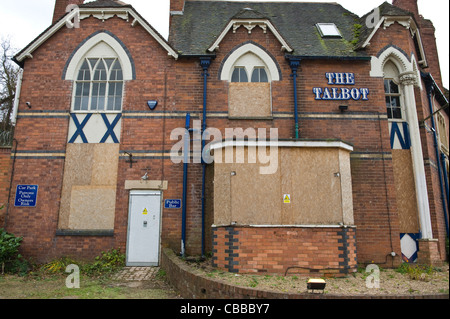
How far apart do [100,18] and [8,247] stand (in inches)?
304

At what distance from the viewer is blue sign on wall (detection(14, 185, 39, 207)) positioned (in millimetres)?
9945

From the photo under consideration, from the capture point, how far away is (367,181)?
1012cm

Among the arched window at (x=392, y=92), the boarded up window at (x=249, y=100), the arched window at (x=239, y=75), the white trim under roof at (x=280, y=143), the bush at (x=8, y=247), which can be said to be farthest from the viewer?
the arched window at (x=392, y=92)

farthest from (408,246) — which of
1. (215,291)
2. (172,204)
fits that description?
(172,204)

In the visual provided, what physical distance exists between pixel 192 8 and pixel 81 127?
7.04 m

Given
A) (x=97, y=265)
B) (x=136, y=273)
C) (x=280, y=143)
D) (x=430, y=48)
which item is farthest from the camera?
(x=430, y=48)

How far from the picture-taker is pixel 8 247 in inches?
359

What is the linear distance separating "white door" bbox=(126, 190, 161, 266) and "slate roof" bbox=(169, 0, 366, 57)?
491 cm

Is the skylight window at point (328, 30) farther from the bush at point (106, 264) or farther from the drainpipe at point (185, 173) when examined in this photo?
the bush at point (106, 264)

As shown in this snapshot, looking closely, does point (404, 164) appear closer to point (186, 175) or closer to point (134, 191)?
point (186, 175)

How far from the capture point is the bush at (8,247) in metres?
9.09

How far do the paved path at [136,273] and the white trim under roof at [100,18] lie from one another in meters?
→ 6.67

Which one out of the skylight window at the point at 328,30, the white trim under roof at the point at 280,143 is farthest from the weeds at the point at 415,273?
the skylight window at the point at 328,30

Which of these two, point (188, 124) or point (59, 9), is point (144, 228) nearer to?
point (188, 124)
